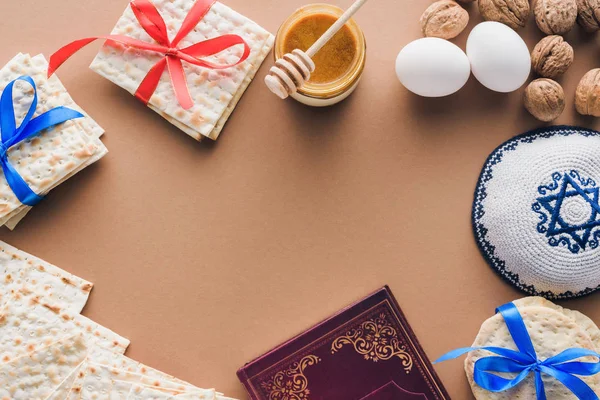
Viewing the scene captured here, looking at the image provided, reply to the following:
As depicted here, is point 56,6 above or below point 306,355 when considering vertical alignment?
above

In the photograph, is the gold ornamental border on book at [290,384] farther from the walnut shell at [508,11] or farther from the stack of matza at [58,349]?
the walnut shell at [508,11]

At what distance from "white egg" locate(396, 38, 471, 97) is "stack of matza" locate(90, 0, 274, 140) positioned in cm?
32

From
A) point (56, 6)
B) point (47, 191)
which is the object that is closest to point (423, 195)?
point (47, 191)

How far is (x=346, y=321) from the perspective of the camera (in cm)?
114

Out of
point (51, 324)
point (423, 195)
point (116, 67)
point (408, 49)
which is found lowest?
point (51, 324)

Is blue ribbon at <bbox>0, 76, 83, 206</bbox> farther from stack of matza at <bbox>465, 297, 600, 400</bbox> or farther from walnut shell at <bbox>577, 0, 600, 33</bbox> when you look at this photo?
walnut shell at <bbox>577, 0, 600, 33</bbox>

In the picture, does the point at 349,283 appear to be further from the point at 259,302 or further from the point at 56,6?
the point at 56,6

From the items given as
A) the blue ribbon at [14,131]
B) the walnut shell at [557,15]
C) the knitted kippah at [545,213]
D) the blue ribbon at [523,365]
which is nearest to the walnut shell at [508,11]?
the walnut shell at [557,15]

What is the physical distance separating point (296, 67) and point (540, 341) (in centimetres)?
76

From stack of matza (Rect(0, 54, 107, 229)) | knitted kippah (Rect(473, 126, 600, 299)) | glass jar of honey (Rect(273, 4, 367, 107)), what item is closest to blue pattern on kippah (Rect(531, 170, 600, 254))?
knitted kippah (Rect(473, 126, 600, 299))

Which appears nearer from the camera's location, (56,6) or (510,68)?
(510,68)

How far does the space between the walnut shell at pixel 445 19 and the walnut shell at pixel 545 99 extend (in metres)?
0.20

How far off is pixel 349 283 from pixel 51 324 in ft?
2.09

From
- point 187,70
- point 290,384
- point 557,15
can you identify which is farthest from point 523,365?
point 187,70
